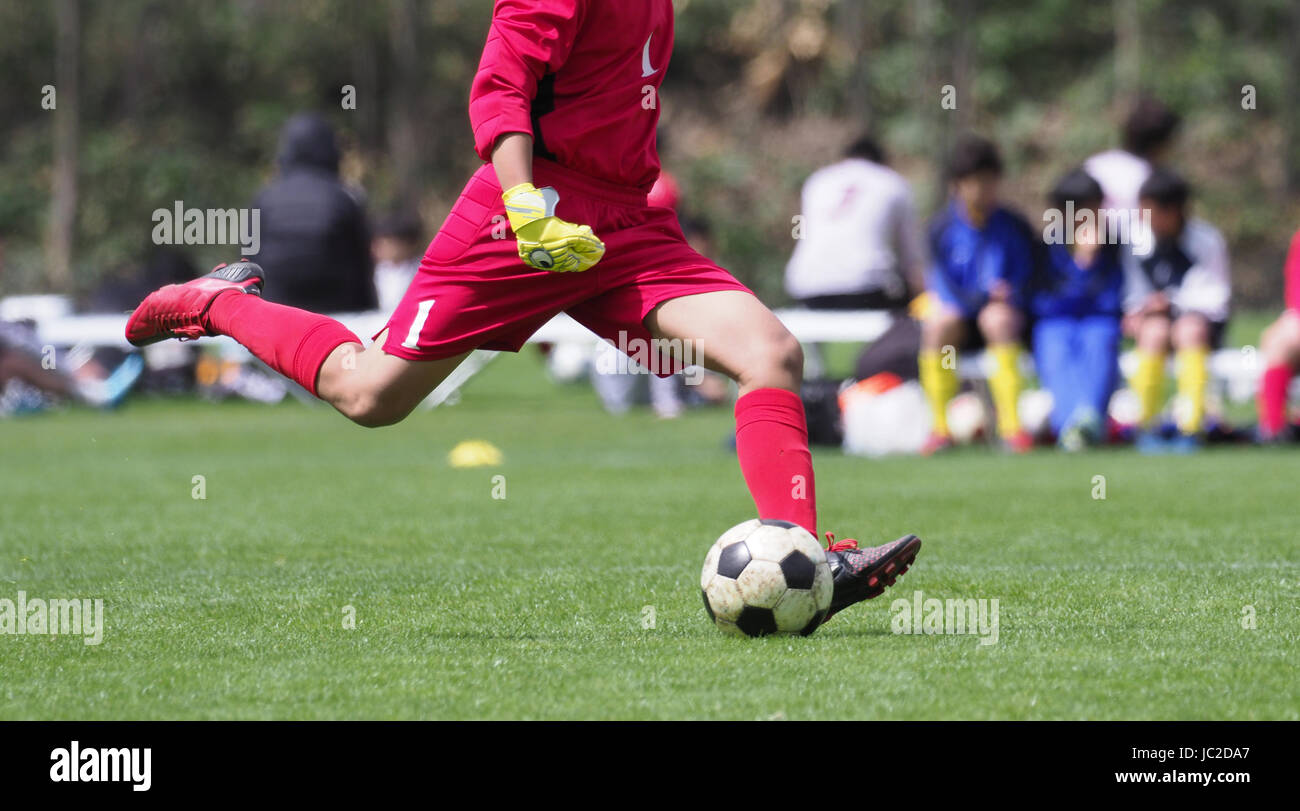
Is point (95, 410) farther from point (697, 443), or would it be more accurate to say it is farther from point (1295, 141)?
point (1295, 141)

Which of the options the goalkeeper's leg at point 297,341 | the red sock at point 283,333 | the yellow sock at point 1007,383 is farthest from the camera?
the yellow sock at point 1007,383

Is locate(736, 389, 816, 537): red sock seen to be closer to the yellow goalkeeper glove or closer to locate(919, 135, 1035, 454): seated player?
the yellow goalkeeper glove

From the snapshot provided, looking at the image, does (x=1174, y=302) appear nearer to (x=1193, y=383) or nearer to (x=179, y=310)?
(x=1193, y=383)

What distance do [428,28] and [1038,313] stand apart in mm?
30736

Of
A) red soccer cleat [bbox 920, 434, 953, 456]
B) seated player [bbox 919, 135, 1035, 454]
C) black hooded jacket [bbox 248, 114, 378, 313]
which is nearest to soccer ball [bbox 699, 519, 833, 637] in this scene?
red soccer cleat [bbox 920, 434, 953, 456]

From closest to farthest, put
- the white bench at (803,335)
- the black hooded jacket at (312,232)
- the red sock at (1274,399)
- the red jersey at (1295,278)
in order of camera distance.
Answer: the red jersey at (1295,278) → the red sock at (1274,399) → the white bench at (803,335) → the black hooded jacket at (312,232)

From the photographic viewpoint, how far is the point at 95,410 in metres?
16.6

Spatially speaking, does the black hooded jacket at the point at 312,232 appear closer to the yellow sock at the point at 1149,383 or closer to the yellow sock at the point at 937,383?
the yellow sock at the point at 937,383

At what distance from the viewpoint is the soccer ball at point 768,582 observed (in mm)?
4633

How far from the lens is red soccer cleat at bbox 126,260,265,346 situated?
18.8 feet

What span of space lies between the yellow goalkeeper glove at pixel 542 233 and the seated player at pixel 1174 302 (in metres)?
7.59

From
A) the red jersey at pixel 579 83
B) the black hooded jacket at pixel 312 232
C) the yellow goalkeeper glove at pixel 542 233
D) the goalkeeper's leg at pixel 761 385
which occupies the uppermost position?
the black hooded jacket at pixel 312 232

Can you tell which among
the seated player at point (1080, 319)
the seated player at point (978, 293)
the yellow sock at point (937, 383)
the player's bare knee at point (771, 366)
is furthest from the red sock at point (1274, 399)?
the player's bare knee at point (771, 366)

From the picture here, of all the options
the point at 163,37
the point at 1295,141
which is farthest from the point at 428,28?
the point at 1295,141
